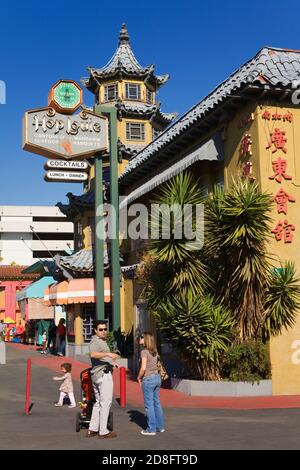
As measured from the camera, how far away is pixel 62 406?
13148 mm

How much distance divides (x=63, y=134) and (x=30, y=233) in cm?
7214

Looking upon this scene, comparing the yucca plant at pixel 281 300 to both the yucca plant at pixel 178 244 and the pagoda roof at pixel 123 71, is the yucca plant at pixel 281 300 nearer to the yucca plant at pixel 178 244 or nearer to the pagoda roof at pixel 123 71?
the yucca plant at pixel 178 244

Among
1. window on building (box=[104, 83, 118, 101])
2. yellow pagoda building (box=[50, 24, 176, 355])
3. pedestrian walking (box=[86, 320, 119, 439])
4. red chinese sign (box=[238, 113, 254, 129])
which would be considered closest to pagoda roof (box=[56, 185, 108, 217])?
yellow pagoda building (box=[50, 24, 176, 355])

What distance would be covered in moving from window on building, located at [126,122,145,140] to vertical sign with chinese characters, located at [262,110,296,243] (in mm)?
18542

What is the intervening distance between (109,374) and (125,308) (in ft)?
60.4

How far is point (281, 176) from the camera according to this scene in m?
15.0

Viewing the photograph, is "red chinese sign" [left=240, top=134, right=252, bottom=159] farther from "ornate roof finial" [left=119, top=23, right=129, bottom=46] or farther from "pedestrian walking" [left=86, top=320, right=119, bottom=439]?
"ornate roof finial" [left=119, top=23, right=129, bottom=46]

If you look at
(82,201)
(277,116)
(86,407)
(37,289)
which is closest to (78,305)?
(82,201)

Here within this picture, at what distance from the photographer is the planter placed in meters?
13.9

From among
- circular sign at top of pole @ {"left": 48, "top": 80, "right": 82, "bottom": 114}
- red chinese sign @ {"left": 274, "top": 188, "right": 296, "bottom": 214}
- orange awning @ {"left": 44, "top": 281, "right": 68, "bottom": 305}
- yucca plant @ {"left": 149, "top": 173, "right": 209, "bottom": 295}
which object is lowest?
orange awning @ {"left": 44, "top": 281, "right": 68, "bottom": 305}

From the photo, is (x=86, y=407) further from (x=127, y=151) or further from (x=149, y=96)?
(x=149, y=96)

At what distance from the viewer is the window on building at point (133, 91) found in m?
33.8

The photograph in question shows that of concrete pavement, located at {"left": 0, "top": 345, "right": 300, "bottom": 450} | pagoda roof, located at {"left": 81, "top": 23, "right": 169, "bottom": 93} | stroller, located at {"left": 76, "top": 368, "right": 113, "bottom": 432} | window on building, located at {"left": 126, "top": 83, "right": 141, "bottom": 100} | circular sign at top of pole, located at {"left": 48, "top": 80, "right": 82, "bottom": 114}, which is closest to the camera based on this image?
concrete pavement, located at {"left": 0, "top": 345, "right": 300, "bottom": 450}
